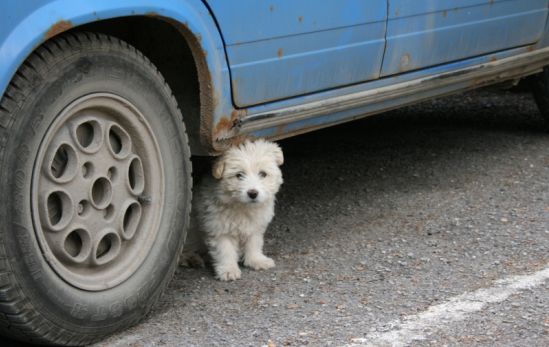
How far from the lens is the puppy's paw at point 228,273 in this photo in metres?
4.19

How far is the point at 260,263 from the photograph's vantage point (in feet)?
14.1

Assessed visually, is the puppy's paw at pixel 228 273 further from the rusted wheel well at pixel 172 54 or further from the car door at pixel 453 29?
the car door at pixel 453 29

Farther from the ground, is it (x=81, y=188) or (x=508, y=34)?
(x=81, y=188)

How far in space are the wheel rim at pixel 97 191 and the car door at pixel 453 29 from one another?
1.46 metres

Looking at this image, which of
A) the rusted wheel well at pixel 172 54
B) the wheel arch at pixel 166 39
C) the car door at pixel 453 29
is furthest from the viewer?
the car door at pixel 453 29

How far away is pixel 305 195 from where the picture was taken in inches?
213

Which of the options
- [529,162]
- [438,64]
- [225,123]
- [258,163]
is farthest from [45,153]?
[529,162]

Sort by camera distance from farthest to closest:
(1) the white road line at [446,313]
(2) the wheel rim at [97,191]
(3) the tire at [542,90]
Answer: (3) the tire at [542,90], (1) the white road line at [446,313], (2) the wheel rim at [97,191]

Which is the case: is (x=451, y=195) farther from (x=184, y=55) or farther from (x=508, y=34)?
(x=184, y=55)

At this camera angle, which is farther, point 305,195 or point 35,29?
point 305,195

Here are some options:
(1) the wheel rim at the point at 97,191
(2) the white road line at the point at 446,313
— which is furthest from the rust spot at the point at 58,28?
(2) the white road line at the point at 446,313

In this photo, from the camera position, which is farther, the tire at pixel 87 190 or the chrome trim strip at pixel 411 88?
the chrome trim strip at pixel 411 88

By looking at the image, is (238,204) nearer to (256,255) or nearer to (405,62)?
(256,255)

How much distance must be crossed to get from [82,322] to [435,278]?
1527 mm
